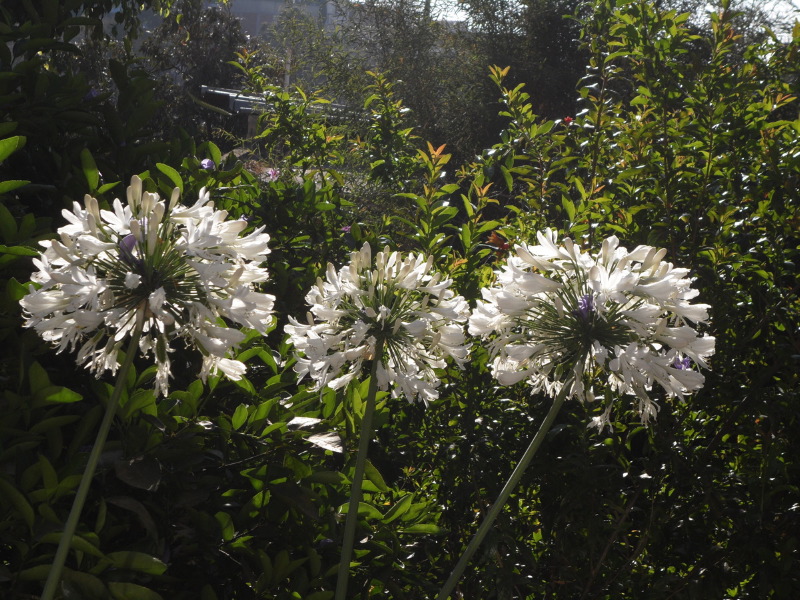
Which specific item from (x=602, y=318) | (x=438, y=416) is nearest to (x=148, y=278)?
(x=602, y=318)

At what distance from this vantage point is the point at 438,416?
257 cm

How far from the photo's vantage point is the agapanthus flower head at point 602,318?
136 cm

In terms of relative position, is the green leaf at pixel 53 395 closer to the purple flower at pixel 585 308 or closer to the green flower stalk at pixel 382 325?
the green flower stalk at pixel 382 325

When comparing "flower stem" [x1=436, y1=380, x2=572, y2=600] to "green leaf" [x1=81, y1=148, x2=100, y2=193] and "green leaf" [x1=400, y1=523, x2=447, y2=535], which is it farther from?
"green leaf" [x1=81, y1=148, x2=100, y2=193]

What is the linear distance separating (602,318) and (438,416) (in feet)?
4.02

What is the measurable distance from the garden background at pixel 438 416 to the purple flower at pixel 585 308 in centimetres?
63

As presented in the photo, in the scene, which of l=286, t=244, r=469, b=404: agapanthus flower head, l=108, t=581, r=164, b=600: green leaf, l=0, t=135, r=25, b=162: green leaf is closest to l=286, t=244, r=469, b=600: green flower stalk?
l=286, t=244, r=469, b=404: agapanthus flower head

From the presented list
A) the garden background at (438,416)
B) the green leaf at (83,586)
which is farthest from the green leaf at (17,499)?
the green leaf at (83,586)

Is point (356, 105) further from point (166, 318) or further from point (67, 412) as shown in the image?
point (166, 318)

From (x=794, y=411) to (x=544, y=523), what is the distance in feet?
2.48

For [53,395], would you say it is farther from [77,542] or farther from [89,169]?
[89,169]

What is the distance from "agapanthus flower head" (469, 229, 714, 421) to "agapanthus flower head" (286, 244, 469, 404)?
0.35 feet

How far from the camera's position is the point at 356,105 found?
9102 mm

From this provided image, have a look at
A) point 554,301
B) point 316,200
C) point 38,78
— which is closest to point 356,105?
point 316,200
